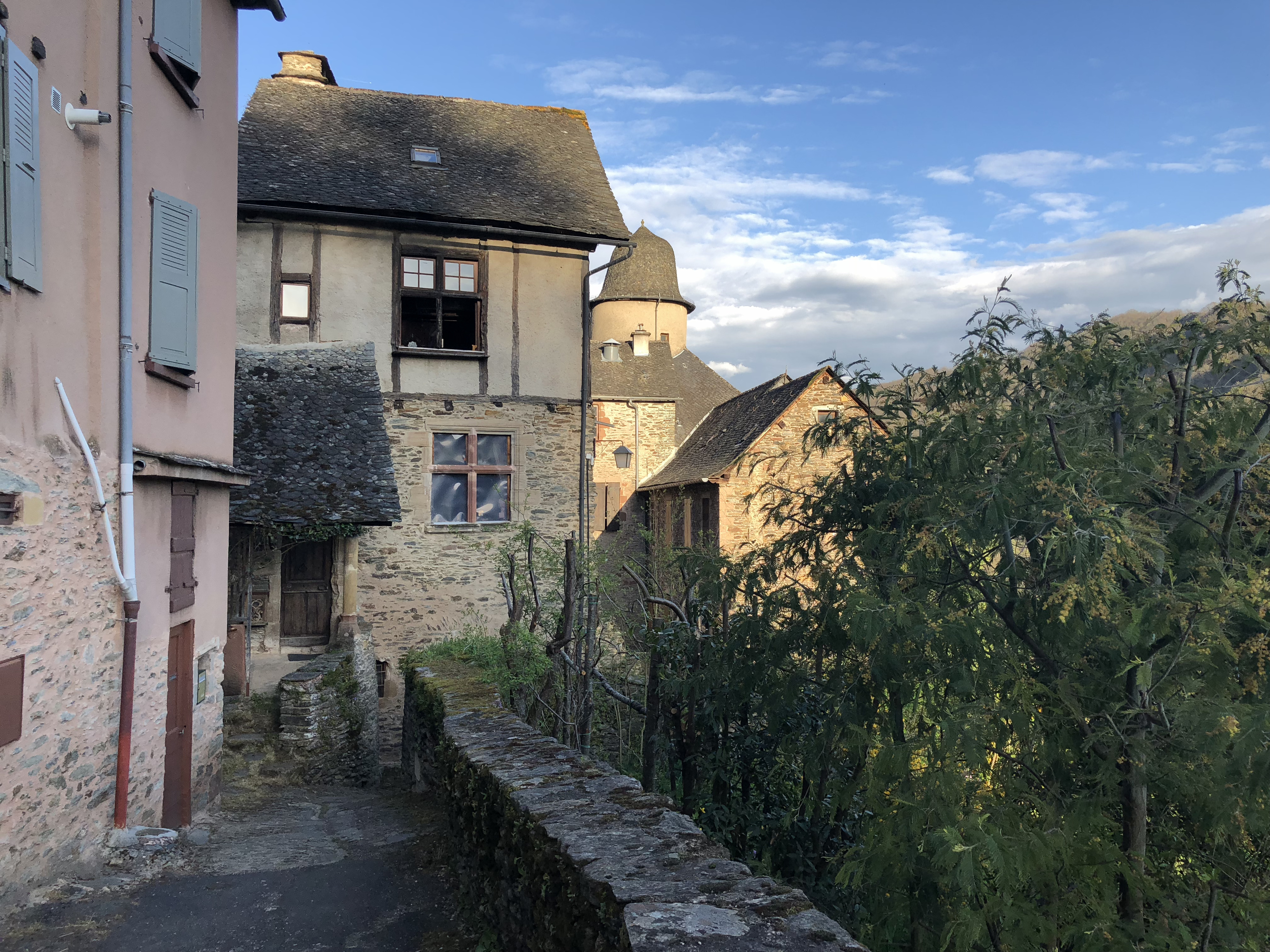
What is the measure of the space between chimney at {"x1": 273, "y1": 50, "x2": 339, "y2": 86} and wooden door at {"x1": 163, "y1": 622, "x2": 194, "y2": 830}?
11241 mm

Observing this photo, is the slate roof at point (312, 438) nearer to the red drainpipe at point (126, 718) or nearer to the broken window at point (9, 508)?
the red drainpipe at point (126, 718)

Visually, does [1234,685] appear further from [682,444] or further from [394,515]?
[682,444]

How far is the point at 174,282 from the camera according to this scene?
6.29 m

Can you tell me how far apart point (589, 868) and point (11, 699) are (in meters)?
3.14

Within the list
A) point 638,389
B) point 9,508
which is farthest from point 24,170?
point 638,389

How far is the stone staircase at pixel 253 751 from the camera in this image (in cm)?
834

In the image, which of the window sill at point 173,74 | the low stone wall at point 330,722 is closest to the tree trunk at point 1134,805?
the window sill at point 173,74

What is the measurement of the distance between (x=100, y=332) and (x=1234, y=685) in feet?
19.5

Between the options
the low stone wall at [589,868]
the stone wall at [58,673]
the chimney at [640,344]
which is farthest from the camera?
the chimney at [640,344]

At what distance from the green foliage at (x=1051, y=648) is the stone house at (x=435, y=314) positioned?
8.40 meters

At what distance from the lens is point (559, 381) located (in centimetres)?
1355

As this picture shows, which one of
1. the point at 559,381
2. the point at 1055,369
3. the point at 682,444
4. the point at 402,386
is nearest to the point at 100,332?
the point at 1055,369

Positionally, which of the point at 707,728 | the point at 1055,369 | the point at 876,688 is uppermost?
the point at 1055,369

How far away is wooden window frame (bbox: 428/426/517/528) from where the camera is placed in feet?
43.0
